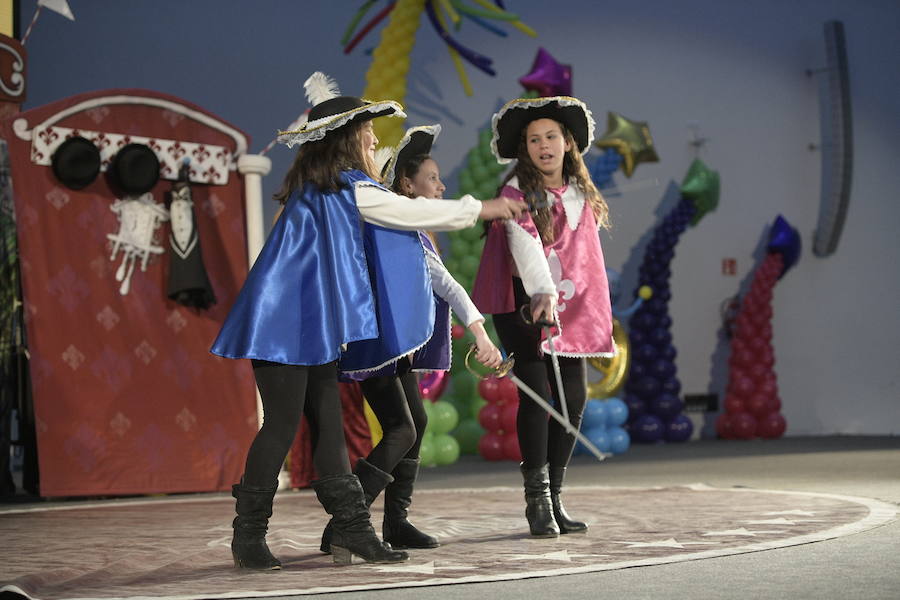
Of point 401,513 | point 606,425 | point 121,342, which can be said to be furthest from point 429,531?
point 606,425

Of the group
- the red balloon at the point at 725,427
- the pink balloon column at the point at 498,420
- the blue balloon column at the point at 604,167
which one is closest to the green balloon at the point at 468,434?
the pink balloon column at the point at 498,420

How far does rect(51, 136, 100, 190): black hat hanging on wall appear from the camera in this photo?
196 inches

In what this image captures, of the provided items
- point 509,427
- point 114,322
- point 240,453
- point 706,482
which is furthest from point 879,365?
point 114,322

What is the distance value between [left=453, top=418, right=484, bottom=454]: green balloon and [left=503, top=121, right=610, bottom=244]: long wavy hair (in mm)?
4058

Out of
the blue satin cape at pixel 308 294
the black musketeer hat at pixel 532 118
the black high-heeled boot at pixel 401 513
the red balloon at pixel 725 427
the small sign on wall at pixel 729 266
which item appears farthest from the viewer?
the small sign on wall at pixel 729 266

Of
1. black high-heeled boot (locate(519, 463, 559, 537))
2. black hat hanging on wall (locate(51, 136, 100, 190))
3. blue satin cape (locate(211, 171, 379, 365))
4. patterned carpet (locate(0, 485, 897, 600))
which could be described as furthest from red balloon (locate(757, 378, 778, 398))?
blue satin cape (locate(211, 171, 379, 365))

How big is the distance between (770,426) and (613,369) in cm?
180

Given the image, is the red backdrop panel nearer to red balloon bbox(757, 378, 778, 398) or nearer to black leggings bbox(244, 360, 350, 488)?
black leggings bbox(244, 360, 350, 488)

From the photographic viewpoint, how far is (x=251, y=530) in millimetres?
2562

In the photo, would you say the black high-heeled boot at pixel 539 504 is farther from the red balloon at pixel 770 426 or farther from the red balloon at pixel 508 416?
the red balloon at pixel 770 426

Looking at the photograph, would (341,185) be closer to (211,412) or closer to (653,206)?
(211,412)

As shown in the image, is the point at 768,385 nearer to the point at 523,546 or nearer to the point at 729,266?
the point at 729,266

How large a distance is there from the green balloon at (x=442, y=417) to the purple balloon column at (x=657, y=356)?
6.48 feet

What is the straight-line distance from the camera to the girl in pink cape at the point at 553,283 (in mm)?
3102
